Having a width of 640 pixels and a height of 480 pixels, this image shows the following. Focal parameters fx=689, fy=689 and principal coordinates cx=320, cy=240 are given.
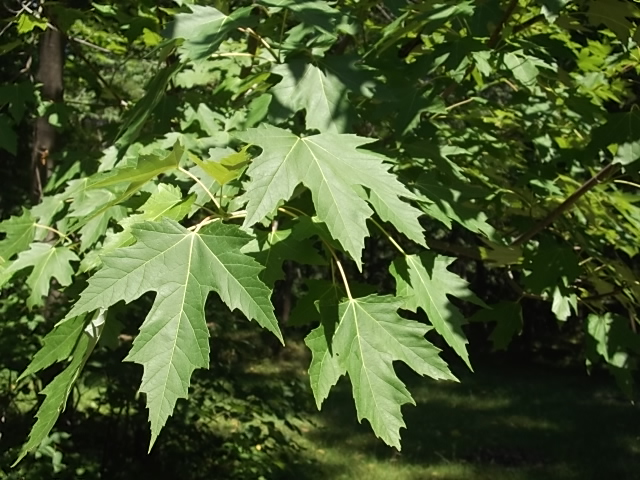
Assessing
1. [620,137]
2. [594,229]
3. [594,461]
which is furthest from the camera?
[594,461]

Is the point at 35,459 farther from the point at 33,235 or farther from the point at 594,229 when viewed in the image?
the point at 594,229

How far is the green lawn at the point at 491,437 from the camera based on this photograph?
7457 mm

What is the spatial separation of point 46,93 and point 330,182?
2.65 metres

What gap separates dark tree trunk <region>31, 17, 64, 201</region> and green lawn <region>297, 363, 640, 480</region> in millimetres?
4079

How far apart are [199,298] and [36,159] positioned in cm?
292

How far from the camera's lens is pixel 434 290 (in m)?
1.78

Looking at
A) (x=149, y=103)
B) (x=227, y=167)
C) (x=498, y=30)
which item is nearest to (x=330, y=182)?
(x=227, y=167)

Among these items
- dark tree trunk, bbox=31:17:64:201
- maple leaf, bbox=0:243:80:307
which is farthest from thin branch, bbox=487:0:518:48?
dark tree trunk, bbox=31:17:64:201

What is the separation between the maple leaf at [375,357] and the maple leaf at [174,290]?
0.26 meters

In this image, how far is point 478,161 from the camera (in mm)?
3293

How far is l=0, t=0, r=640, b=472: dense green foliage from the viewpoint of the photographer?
138cm

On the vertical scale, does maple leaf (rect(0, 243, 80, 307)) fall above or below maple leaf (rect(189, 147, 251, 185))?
below

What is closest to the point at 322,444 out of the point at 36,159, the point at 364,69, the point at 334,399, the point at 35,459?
the point at 334,399

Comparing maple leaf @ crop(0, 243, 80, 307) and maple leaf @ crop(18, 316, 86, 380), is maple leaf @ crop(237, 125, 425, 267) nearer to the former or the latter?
maple leaf @ crop(18, 316, 86, 380)
